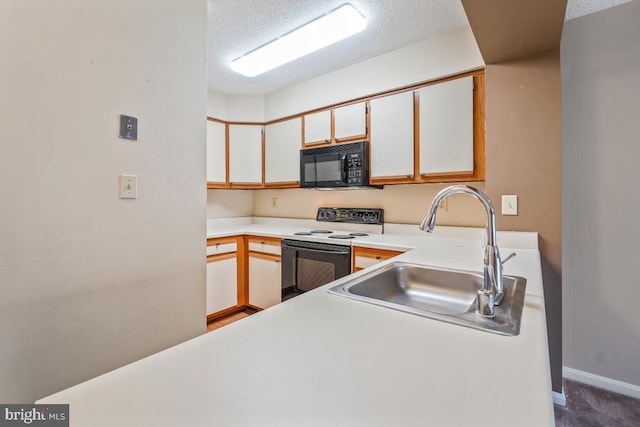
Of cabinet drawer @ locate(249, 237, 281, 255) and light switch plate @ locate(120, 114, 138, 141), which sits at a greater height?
light switch plate @ locate(120, 114, 138, 141)

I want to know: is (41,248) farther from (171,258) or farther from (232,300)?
(232,300)

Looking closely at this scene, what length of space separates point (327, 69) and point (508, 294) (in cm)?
238

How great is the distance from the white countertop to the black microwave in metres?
1.88

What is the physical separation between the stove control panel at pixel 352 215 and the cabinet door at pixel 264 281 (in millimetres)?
687

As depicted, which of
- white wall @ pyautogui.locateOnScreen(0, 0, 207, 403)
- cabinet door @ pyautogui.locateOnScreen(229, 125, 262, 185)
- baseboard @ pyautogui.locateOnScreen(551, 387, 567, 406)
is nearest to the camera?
white wall @ pyautogui.locateOnScreen(0, 0, 207, 403)

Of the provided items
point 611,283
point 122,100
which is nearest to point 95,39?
point 122,100

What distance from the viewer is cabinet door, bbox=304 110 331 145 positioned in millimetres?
2697

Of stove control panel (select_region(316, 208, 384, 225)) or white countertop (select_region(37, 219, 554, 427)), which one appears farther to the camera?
stove control panel (select_region(316, 208, 384, 225))

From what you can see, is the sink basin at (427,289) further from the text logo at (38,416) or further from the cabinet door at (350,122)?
the cabinet door at (350,122)

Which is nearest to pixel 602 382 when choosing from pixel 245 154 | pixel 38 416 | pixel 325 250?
pixel 325 250

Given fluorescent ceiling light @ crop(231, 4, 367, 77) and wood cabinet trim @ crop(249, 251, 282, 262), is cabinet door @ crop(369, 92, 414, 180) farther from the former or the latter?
wood cabinet trim @ crop(249, 251, 282, 262)

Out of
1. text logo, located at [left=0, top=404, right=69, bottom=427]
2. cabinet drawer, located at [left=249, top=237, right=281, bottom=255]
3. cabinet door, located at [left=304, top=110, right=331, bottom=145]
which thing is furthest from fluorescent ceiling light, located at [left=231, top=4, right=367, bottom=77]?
text logo, located at [left=0, top=404, right=69, bottom=427]

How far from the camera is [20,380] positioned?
Answer: 1.00 meters

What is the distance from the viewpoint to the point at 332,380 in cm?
45
